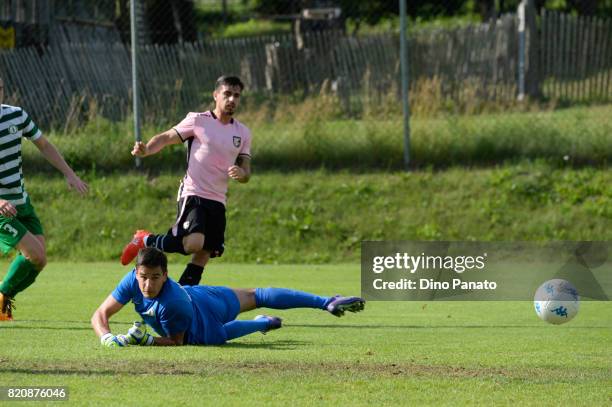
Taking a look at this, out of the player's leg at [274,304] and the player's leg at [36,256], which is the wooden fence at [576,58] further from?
the player's leg at [36,256]

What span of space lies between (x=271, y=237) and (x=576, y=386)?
9929 millimetres

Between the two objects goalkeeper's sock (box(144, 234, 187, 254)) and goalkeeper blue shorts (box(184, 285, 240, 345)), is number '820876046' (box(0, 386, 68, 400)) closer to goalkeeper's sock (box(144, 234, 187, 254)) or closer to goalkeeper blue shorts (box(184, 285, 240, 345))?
goalkeeper blue shorts (box(184, 285, 240, 345))

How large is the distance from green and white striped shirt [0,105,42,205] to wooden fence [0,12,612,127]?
8076 mm

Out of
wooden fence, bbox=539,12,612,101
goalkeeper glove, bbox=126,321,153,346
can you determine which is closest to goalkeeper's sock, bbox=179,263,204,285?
goalkeeper glove, bbox=126,321,153,346

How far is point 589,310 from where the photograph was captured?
36.7ft

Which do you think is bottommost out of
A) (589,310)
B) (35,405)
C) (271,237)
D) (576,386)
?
(271,237)

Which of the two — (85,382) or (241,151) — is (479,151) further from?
(85,382)

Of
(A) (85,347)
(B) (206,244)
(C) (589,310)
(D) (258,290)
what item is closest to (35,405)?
(A) (85,347)

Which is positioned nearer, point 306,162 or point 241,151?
point 241,151

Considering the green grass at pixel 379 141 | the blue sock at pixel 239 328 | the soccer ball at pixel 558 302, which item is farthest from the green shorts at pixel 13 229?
the green grass at pixel 379 141

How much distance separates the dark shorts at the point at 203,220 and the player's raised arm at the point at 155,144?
23.1 inches

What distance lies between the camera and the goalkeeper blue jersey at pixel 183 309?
7.89 metres

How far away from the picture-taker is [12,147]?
9.43 m

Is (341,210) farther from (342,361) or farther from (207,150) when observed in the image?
(342,361)
